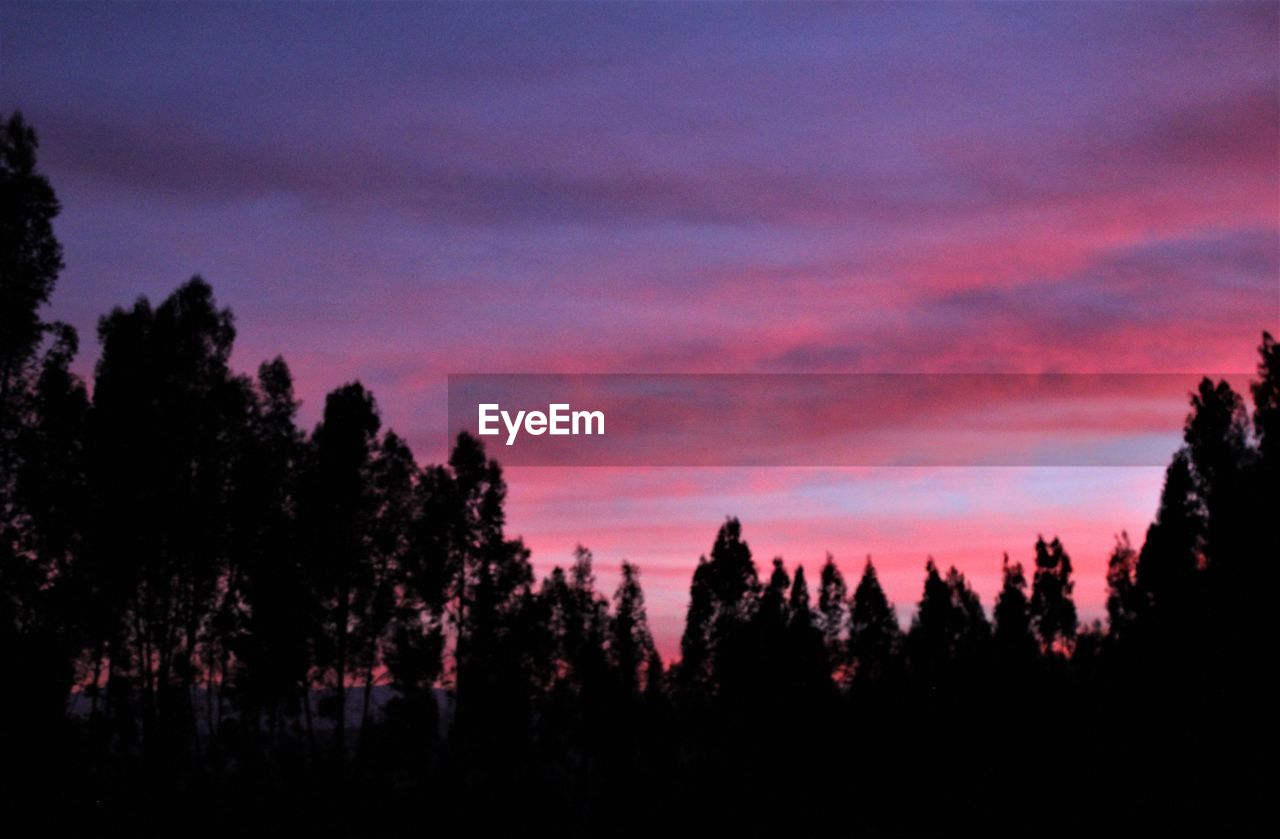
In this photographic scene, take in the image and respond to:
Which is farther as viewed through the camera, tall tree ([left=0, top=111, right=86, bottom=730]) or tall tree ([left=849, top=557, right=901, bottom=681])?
tall tree ([left=849, top=557, right=901, bottom=681])

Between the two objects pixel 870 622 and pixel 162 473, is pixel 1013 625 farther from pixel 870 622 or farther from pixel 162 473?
pixel 162 473

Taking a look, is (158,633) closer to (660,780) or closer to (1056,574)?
(660,780)

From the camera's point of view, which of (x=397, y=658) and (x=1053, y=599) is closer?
(x=397, y=658)

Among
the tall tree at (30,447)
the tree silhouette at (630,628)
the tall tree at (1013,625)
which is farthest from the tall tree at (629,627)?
the tall tree at (30,447)

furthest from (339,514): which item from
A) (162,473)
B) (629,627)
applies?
(629,627)

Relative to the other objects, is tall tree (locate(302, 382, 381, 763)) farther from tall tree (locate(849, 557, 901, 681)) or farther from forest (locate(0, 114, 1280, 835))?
tall tree (locate(849, 557, 901, 681))

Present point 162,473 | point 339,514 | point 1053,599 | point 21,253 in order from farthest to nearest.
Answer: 1. point 1053,599
2. point 339,514
3. point 162,473
4. point 21,253

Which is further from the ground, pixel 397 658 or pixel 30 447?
pixel 30 447

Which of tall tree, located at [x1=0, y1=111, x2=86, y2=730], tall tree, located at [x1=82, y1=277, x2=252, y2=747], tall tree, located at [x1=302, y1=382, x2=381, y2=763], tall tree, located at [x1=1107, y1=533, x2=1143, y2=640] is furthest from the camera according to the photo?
tall tree, located at [x1=1107, y1=533, x2=1143, y2=640]

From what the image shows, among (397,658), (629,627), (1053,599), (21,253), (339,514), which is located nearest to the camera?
(21,253)

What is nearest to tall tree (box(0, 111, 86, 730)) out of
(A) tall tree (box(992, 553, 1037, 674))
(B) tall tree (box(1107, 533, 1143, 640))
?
(A) tall tree (box(992, 553, 1037, 674))

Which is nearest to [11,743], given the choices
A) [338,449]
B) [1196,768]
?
[338,449]

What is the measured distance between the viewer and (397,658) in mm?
55094

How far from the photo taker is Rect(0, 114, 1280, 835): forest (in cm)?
3412
